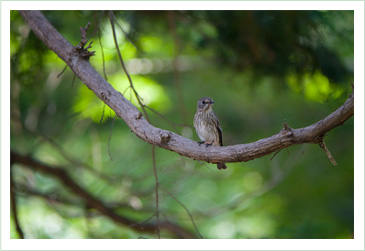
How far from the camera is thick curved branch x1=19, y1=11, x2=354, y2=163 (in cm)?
251

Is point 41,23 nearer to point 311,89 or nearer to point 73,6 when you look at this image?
point 73,6

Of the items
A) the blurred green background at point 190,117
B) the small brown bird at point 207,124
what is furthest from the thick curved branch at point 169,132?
the small brown bird at point 207,124

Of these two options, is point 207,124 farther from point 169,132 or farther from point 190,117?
point 190,117

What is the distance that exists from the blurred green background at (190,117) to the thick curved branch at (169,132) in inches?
25.8

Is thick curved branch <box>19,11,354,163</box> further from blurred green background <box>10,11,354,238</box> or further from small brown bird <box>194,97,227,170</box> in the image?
small brown bird <box>194,97,227,170</box>

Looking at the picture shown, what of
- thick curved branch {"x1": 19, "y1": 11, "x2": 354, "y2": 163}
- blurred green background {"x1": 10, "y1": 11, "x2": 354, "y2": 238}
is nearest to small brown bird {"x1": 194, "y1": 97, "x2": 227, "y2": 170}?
blurred green background {"x1": 10, "y1": 11, "x2": 354, "y2": 238}

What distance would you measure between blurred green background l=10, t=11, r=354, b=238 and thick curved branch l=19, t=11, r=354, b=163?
2.15ft

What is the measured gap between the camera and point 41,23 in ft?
13.2

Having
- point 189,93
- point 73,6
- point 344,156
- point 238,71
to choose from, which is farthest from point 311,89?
point 73,6

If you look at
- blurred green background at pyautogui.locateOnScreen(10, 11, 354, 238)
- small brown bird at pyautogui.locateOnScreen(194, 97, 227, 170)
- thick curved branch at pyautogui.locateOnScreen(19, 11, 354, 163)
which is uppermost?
blurred green background at pyautogui.locateOnScreen(10, 11, 354, 238)

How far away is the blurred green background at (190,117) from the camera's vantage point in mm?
5176

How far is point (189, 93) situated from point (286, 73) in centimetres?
242

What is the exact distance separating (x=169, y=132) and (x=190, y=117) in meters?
3.70

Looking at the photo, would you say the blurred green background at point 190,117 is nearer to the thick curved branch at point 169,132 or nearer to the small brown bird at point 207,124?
the small brown bird at point 207,124
